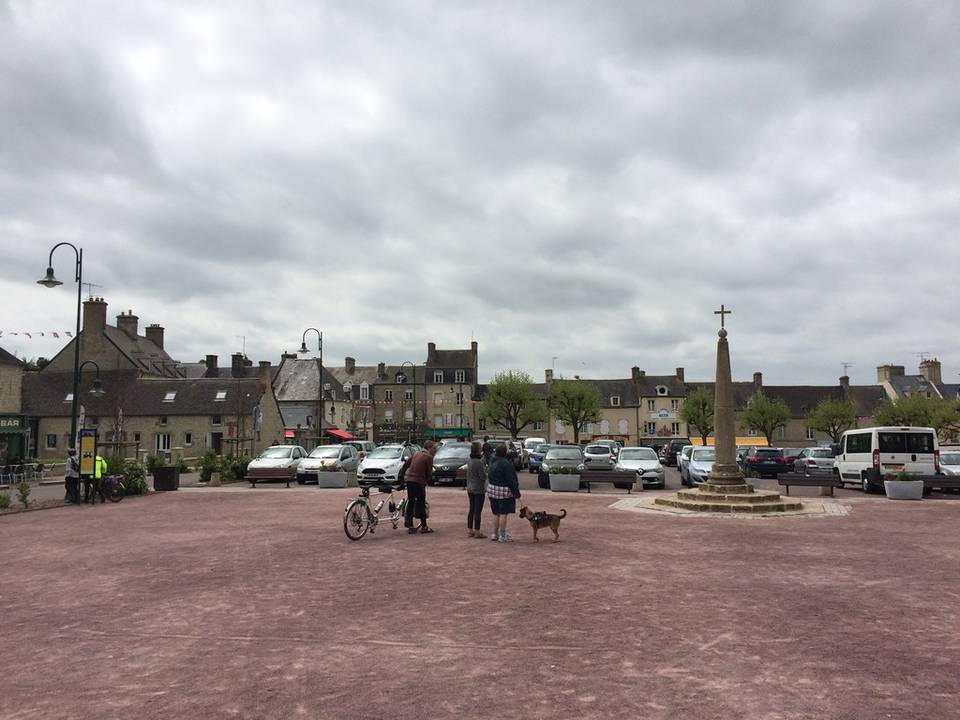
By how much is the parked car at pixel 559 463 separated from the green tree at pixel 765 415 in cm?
4991

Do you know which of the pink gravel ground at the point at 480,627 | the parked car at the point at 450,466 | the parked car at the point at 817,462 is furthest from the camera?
the parked car at the point at 817,462

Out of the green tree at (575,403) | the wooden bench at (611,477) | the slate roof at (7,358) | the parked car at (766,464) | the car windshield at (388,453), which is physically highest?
the slate roof at (7,358)

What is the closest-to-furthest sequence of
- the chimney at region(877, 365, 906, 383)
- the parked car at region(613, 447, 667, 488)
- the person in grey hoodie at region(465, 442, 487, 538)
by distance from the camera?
the person in grey hoodie at region(465, 442, 487, 538), the parked car at region(613, 447, 667, 488), the chimney at region(877, 365, 906, 383)

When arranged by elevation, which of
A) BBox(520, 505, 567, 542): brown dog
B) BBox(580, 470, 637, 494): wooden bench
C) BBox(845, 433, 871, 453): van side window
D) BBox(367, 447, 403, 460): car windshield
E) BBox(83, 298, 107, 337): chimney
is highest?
BBox(83, 298, 107, 337): chimney

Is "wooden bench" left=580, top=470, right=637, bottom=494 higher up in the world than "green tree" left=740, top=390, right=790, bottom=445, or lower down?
lower down

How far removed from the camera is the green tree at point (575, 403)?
235ft

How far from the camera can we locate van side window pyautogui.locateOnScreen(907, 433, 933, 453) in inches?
853

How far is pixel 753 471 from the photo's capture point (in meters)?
31.6

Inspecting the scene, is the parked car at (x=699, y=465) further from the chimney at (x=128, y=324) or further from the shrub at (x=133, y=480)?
the chimney at (x=128, y=324)

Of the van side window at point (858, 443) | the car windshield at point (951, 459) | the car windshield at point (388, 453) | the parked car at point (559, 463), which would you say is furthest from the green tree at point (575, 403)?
the car windshield at point (951, 459)

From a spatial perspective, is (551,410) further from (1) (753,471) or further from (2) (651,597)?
(2) (651,597)

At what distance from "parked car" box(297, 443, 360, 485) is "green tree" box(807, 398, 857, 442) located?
5547 cm

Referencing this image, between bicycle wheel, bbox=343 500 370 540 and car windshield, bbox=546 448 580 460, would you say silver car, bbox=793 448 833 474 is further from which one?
bicycle wheel, bbox=343 500 370 540

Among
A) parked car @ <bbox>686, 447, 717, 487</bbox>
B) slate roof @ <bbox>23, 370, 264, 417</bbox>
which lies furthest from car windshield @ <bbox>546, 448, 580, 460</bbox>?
slate roof @ <bbox>23, 370, 264, 417</bbox>
